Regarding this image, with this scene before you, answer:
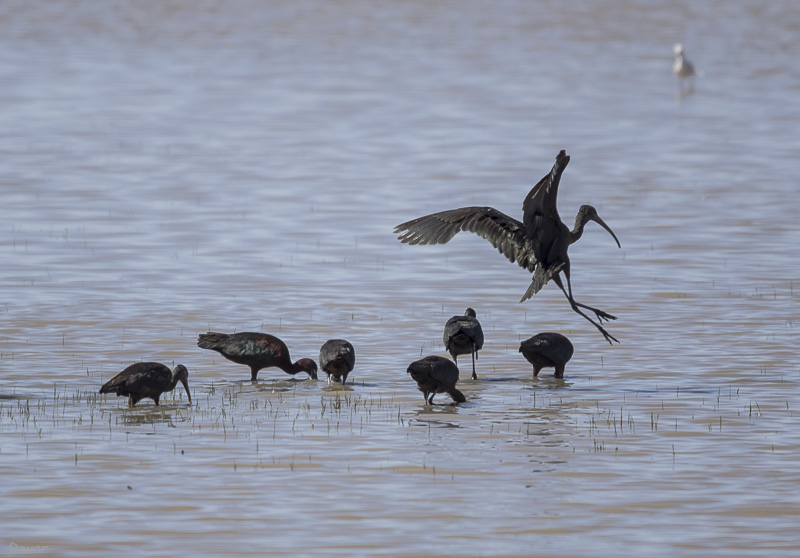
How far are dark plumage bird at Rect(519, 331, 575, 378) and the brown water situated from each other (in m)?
0.24

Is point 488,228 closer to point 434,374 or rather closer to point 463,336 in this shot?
point 463,336

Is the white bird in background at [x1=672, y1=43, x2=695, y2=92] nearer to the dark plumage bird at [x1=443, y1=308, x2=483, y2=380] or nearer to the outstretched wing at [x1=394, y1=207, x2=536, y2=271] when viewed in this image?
the outstretched wing at [x1=394, y1=207, x2=536, y2=271]

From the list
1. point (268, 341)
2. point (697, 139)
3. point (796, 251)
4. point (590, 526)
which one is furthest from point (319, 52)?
point (590, 526)

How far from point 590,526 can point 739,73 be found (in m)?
41.5

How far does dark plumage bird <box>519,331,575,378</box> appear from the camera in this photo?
→ 1257cm

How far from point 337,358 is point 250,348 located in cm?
88

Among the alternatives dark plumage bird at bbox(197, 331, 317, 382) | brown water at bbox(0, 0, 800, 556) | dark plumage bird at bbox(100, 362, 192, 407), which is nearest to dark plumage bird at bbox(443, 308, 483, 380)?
brown water at bbox(0, 0, 800, 556)

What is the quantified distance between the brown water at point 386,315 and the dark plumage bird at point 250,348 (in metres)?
0.33

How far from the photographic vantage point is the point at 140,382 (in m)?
11.1

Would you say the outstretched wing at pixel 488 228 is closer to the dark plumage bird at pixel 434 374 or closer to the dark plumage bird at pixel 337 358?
the dark plumage bird at pixel 337 358

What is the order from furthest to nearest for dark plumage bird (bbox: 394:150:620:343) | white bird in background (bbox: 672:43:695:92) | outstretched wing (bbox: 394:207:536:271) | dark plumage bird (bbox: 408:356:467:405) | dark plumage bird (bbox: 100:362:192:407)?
white bird in background (bbox: 672:43:695:92) → outstretched wing (bbox: 394:207:536:271) → dark plumage bird (bbox: 394:150:620:343) → dark plumage bird (bbox: 408:356:467:405) → dark plumage bird (bbox: 100:362:192:407)

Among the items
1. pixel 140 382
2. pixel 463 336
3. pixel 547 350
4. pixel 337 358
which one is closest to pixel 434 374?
pixel 337 358

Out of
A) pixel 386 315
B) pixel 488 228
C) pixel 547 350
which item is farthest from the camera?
pixel 386 315

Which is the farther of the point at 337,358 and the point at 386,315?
the point at 386,315
